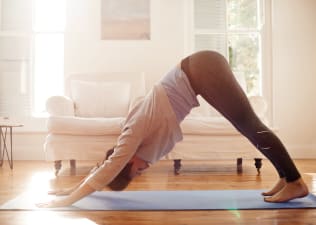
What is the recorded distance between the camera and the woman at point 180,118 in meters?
1.72

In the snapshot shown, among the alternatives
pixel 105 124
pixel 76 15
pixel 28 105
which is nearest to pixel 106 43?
pixel 76 15

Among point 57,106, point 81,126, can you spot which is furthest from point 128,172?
point 57,106

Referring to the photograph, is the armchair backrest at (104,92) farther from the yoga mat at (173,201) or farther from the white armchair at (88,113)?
the yoga mat at (173,201)

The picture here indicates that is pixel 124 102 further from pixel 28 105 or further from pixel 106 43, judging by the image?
pixel 28 105

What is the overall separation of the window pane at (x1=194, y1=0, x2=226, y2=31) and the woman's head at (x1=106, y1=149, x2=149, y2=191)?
2988 mm

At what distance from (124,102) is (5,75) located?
1.57 metres

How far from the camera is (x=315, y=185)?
2523 millimetres

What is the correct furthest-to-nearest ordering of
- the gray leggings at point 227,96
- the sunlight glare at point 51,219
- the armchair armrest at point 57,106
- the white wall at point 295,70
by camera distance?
the white wall at point 295,70 → the armchair armrest at point 57,106 → the gray leggings at point 227,96 → the sunlight glare at point 51,219

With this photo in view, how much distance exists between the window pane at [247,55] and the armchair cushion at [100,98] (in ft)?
4.82

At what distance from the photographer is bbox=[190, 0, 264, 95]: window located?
14.8 feet

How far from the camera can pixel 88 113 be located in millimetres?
3598

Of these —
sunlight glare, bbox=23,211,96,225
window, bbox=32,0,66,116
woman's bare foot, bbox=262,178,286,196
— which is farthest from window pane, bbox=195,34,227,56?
sunlight glare, bbox=23,211,96,225

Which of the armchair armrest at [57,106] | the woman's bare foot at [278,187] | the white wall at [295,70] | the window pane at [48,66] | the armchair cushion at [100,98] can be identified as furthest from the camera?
the window pane at [48,66]

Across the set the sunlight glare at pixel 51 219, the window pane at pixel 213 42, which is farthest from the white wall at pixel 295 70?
the sunlight glare at pixel 51 219
